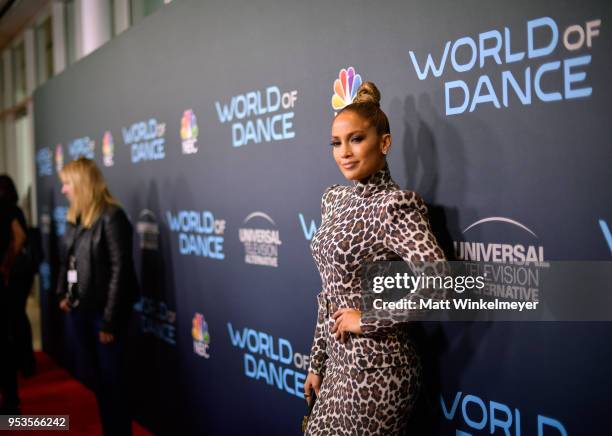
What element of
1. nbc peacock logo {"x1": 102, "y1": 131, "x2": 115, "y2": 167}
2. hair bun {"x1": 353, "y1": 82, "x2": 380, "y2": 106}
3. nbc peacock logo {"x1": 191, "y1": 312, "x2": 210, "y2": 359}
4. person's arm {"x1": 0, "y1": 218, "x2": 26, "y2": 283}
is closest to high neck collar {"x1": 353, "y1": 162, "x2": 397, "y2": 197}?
hair bun {"x1": 353, "y1": 82, "x2": 380, "y2": 106}

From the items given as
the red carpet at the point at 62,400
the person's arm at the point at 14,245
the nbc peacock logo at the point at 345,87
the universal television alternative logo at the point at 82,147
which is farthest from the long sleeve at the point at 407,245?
the universal television alternative logo at the point at 82,147

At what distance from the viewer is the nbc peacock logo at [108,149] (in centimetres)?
474

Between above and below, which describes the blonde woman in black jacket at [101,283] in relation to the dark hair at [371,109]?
below

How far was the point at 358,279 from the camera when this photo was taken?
5.99ft

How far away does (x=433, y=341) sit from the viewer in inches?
77.8

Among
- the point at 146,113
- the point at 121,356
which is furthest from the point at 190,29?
the point at 121,356

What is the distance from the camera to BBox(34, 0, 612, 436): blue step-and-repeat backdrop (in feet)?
5.12

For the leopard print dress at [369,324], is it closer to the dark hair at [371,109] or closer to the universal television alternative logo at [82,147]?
the dark hair at [371,109]

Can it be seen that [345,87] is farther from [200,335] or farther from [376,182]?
[200,335]

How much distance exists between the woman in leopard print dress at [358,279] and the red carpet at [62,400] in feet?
9.14

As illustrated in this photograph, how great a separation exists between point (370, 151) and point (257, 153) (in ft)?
4.01

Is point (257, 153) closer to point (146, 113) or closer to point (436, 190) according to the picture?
point (436, 190)

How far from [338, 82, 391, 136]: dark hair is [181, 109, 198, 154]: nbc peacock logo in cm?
184

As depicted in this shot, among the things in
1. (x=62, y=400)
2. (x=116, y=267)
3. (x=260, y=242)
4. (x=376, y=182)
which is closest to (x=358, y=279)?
(x=376, y=182)
